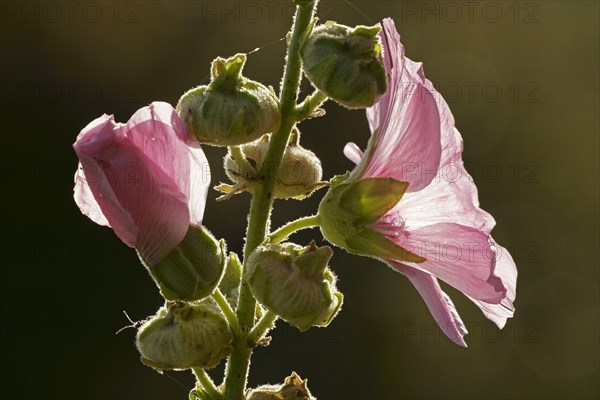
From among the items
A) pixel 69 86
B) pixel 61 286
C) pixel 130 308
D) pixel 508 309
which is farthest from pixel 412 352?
pixel 508 309

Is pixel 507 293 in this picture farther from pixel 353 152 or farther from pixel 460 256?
pixel 353 152

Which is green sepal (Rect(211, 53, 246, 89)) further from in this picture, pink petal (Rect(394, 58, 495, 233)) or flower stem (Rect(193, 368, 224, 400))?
flower stem (Rect(193, 368, 224, 400))

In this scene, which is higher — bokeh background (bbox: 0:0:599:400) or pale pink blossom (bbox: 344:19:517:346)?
pale pink blossom (bbox: 344:19:517:346)

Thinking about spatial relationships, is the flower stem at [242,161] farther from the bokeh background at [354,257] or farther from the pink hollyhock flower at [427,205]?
the bokeh background at [354,257]

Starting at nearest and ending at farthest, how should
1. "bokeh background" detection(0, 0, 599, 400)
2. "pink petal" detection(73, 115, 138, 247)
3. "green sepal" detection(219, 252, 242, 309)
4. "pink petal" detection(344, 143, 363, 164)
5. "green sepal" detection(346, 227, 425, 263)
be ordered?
"pink petal" detection(73, 115, 138, 247)
"green sepal" detection(346, 227, 425, 263)
"green sepal" detection(219, 252, 242, 309)
"pink petal" detection(344, 143, 363, 164)
"bokeh background" detection(0, 0, 599, 400)

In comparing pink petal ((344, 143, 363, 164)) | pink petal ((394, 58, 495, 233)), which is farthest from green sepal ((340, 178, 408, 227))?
pink petal ((344, 143, 363, 164))

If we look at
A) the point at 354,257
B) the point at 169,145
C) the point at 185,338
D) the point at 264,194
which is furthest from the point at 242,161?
the point at 354,257

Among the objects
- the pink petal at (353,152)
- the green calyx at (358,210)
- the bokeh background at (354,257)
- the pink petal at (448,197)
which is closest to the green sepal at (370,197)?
the green calyx at (358,210)
